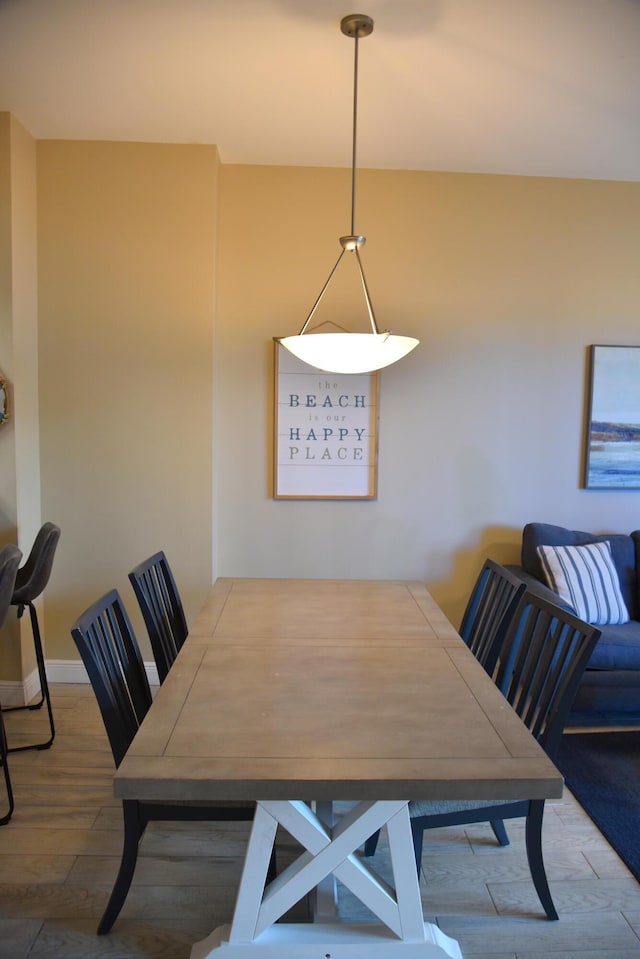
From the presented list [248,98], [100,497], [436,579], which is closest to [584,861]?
[436,579]

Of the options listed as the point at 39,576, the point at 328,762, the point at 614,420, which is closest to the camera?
the point at 328,762

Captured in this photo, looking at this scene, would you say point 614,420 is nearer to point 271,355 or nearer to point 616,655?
point 616,655

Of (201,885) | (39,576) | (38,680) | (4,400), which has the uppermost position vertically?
(4,400)

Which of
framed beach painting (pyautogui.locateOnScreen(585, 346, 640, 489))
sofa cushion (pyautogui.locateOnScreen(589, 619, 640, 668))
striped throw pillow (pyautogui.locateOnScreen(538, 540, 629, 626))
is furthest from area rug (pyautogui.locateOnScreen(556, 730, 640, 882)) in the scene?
framed beach painting (pyautogui.locateOnScreen(585, 346, 640, 489))

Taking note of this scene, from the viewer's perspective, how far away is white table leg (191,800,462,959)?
1.47 m

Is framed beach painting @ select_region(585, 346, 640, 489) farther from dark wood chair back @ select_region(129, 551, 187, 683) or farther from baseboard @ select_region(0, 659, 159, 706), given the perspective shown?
baseboard @ select_region(0, 659, 159, 706)

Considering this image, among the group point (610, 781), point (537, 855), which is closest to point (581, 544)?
point (610, 781)

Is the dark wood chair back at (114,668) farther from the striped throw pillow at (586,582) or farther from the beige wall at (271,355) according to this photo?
the striped throw pillow at (586,582)

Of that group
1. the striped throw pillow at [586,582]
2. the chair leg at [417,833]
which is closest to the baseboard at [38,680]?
the chair leg at [417,833]

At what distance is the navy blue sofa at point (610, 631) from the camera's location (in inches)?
116

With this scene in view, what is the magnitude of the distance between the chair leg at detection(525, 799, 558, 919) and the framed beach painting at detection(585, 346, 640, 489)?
7.39 feet

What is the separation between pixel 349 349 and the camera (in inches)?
81.6

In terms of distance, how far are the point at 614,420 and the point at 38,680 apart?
3.46 m

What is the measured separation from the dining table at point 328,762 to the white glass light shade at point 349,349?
0.93m
